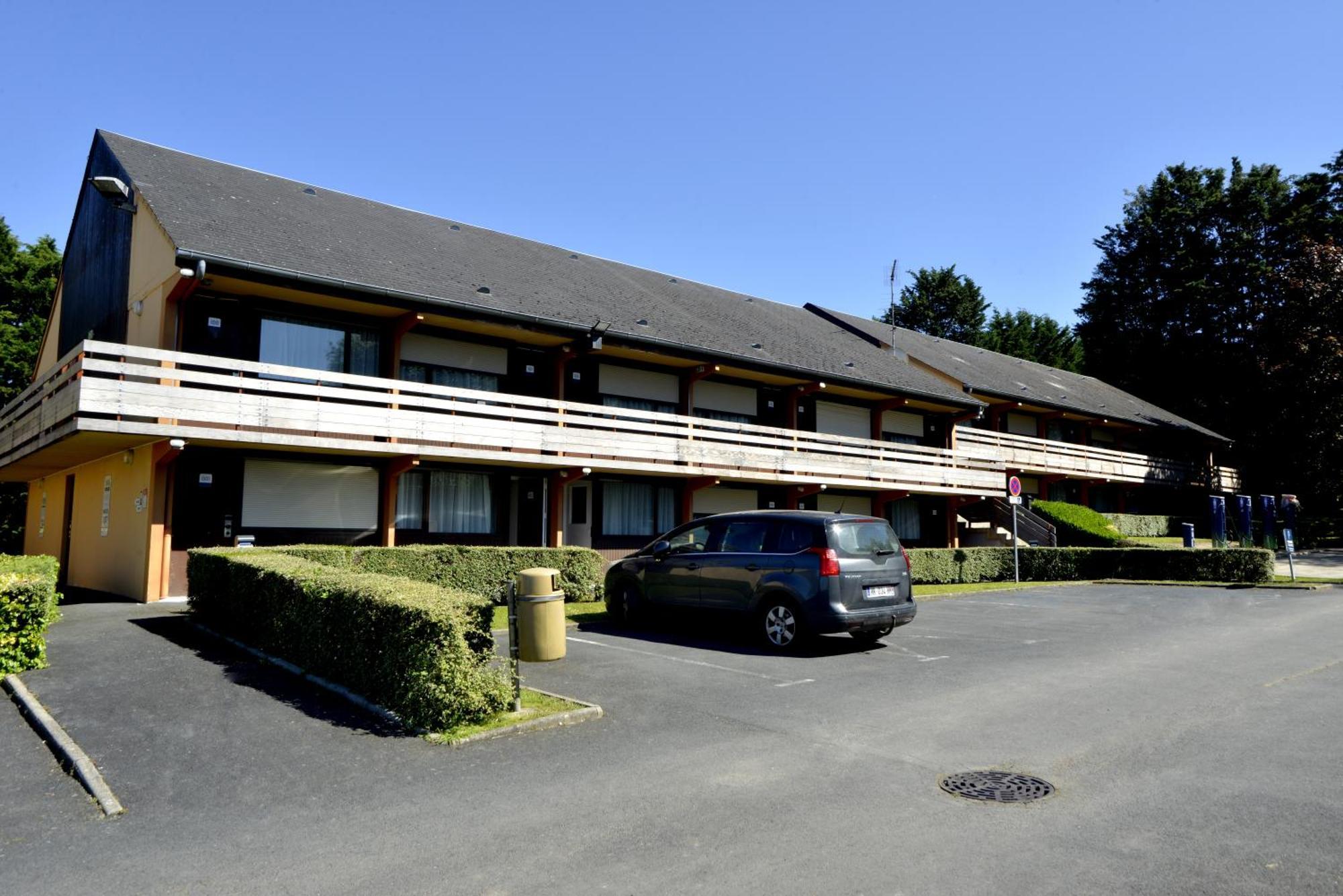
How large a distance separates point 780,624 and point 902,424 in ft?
69.9

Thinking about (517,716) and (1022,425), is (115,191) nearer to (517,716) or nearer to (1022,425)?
(517,716)

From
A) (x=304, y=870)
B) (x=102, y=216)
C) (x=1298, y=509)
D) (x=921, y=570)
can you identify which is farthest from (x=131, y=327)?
(x=1298, y=509)

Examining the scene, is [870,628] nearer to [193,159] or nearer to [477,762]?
[477,762]

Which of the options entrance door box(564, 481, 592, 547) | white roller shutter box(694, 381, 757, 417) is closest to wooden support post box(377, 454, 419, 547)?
entrance door box(564, 481, 592, 547)

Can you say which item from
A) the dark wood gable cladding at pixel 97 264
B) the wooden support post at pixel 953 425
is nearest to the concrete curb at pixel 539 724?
the dark wood gable cladding at pixel 97 264

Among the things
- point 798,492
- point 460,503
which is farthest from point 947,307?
point 460,503

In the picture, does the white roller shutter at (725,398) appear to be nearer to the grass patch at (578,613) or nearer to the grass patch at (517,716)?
the grass patch at (578,613)

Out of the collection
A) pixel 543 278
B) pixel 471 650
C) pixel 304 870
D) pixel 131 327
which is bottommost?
pixel 304 870

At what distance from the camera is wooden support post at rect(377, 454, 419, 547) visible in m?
17.9

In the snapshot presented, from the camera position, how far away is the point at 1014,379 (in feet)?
129

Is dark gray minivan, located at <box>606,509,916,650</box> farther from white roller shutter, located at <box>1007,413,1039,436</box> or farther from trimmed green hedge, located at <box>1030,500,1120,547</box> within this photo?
white roller shutter, located at <box>1007,413,1039,436</box>

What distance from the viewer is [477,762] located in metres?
6.45

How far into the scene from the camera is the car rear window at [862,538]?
1129cm

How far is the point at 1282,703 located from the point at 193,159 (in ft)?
78.0
